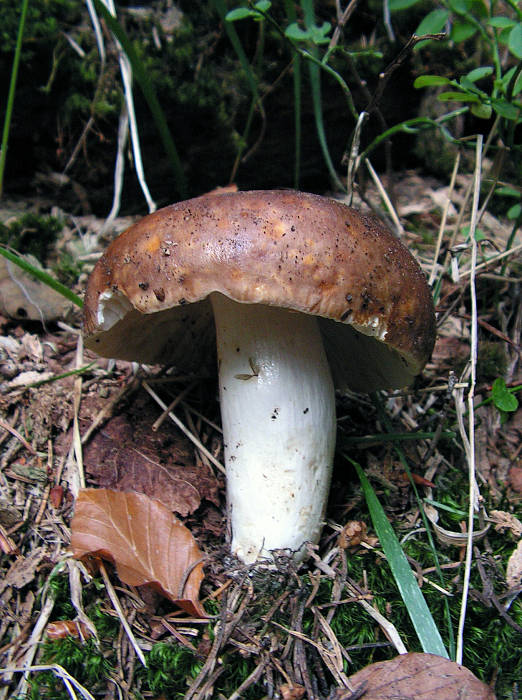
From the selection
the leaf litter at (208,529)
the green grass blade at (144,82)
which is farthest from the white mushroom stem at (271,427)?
the green grass blade at (144,82)

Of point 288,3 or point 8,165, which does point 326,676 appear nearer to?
point 288,3

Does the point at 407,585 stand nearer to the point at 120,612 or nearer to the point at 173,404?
the point at 120,612

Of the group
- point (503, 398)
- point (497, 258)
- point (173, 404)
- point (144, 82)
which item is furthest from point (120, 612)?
point (144, 82)

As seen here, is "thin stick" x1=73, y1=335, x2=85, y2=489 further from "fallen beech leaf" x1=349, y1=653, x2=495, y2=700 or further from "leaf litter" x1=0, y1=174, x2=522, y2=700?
"fallen beech leaf" x1=349, y1=653, x2=495, y2=700

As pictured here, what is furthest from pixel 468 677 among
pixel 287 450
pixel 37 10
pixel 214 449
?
pixel 37 10

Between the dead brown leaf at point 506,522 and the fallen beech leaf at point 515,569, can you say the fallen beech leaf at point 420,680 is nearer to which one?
the fallen beech leaf at point 515,569

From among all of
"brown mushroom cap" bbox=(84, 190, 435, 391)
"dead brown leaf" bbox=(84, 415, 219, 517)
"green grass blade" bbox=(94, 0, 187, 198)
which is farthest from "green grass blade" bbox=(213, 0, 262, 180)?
"dead brown leaf" bbox=(84, 415, 219, 517)
